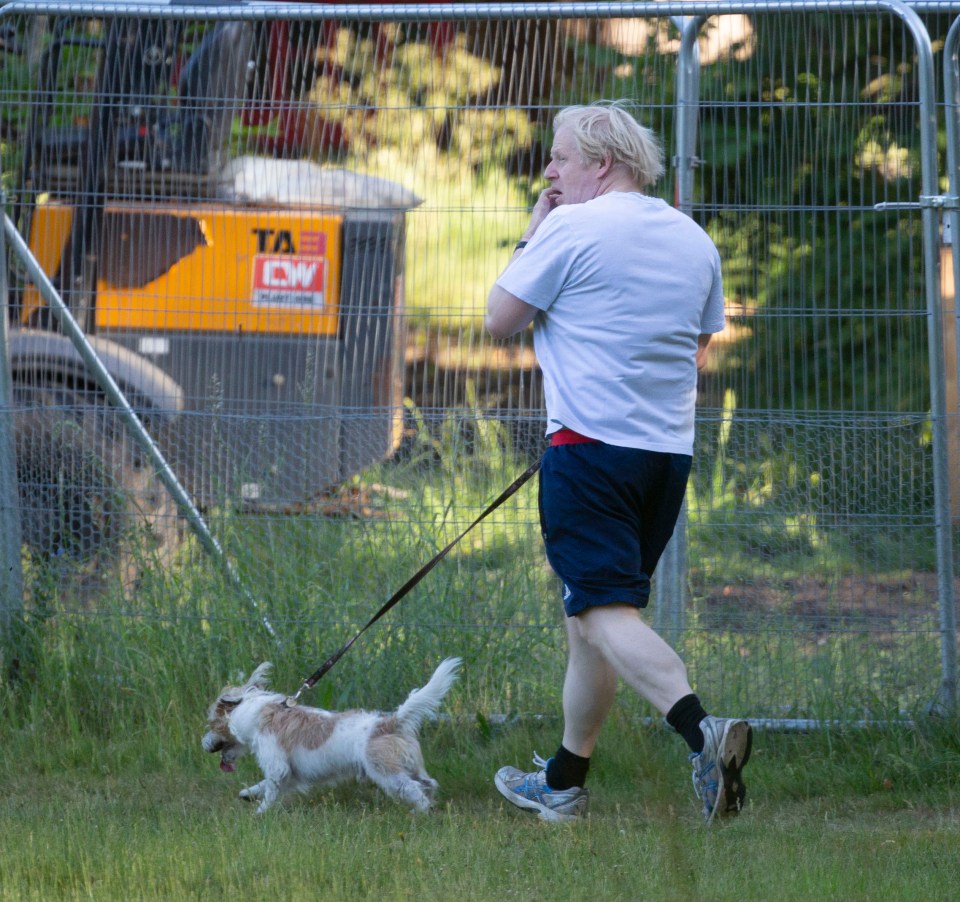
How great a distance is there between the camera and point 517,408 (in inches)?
204

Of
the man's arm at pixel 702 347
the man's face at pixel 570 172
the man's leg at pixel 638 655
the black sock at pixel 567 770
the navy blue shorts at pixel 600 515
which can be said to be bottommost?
the black sock at pixel 567 770

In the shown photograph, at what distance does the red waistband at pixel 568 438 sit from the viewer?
3682 millimetres

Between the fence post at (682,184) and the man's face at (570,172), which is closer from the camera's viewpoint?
the man's face at (570,172)

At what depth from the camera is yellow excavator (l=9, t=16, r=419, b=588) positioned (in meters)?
5.30

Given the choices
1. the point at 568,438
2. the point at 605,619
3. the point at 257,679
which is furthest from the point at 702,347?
the point at 257,679

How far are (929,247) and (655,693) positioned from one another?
7.31ft

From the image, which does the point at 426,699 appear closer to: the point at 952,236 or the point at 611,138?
the point at 611,138

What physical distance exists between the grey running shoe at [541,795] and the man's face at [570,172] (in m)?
1.78

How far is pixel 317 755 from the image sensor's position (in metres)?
4.16

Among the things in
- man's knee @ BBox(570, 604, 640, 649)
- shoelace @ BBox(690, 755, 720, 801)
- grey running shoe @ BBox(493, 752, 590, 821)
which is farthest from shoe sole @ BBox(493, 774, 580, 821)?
man's knee @ BBox(570, 604, 640, 649)

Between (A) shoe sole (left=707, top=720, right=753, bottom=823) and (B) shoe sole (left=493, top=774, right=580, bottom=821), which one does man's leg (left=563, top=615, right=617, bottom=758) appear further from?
(A) shoe sole (left=707, top=720, right=753, bottom=823)

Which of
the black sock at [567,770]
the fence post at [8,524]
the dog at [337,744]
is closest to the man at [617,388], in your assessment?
the black sock at [567,770]

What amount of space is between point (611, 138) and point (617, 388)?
0.73 meters

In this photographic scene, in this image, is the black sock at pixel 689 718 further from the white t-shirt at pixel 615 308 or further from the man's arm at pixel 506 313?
the man's arm at pixel 506 313
